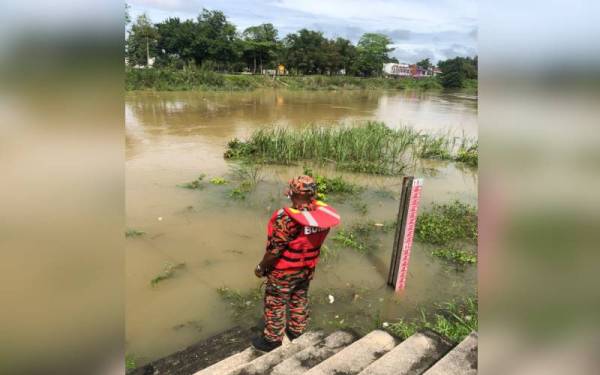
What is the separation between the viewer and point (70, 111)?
21.2 inches

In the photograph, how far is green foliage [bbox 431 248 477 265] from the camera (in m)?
5.03

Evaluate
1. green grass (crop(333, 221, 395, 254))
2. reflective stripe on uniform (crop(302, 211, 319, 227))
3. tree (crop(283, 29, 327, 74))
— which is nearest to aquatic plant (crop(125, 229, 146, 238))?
green grass (crop(333, 221, 395, 254))

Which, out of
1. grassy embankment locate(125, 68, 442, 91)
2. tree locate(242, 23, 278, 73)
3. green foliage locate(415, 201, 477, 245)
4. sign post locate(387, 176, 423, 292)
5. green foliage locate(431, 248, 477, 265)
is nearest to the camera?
sign post locate(387, 176, 423, 292)

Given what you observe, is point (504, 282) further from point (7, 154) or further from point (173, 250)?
point (173, 250)

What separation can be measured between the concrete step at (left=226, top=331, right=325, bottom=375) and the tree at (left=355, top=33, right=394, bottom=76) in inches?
2200

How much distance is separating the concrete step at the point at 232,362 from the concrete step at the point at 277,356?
8 centimetres

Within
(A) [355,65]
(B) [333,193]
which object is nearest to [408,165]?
(B) [333,193]

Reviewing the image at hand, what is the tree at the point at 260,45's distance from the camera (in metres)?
43.8

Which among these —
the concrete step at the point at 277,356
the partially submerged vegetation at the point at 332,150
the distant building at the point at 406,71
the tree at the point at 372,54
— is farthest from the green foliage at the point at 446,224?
the distant building at the point at 406,71

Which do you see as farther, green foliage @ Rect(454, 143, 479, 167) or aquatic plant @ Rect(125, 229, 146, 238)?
green foliage @ Rect(454, 143, 479, 167)

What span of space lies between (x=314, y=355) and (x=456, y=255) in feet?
10.4

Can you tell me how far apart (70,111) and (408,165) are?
9.97 metres

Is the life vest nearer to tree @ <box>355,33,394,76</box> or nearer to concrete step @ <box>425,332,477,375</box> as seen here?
concrete step @ <box>425,332,477,375</box>

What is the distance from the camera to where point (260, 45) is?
144ft
